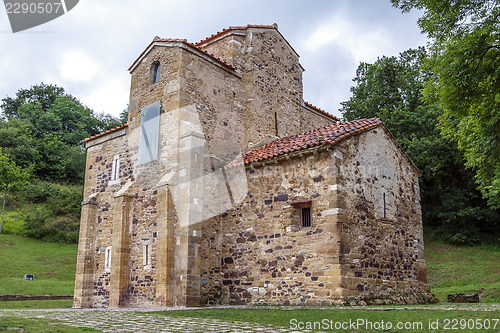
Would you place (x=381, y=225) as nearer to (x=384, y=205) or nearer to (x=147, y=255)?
(x=384, y=205)

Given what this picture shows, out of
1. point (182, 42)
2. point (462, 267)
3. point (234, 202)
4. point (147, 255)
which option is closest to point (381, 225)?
point (234, 202)

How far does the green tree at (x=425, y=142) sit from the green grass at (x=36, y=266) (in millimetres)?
23216

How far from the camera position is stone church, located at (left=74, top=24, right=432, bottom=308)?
40.4 ft

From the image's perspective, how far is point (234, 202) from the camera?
14492 mm

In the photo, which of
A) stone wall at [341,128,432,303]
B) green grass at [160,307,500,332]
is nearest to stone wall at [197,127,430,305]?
stone wall at [341,128,432,303]

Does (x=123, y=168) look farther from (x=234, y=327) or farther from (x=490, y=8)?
(x=490, y=8)

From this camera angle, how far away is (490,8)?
1069cm

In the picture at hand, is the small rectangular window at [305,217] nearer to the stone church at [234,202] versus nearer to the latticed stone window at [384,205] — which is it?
the stone church at [234,202]

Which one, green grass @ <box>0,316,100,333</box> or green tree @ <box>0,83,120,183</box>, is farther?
green tree @ <box>0,83,120,183</box>

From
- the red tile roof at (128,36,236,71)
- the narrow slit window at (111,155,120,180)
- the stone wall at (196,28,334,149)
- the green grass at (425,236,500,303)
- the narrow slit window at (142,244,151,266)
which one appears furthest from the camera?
the green grass at (425,236,500,303)

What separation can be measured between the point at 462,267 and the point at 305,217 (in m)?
16.7

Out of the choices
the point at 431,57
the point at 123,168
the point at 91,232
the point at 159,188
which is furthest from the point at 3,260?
the point at 431,57

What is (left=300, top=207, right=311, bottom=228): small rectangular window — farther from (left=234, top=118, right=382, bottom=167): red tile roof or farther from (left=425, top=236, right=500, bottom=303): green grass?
(left=425, top=236, right=500, bottom=303): green grass

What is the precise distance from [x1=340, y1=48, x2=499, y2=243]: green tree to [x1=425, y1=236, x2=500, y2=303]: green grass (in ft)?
3.91
